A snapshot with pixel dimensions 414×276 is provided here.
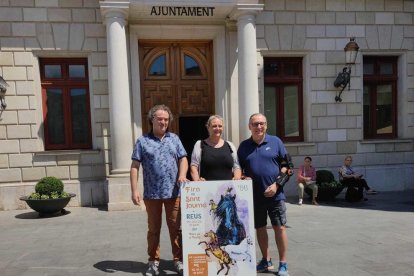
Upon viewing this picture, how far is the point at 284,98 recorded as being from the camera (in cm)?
1118

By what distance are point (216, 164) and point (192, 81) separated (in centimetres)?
665

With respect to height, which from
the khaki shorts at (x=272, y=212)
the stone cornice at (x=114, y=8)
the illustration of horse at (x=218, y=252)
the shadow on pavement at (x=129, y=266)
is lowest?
the shadow on pavement at (x=129, y=266)

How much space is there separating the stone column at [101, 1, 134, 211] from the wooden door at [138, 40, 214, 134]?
1373 mm

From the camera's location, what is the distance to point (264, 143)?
451 cm

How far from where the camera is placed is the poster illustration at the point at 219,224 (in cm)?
415

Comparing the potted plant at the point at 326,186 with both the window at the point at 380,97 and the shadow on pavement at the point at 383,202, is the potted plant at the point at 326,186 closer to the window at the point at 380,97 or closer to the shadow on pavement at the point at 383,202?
the shadow on pavement at the point at 383,202

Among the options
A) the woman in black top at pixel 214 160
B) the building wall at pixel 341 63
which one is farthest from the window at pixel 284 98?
the woman in black top at pixel 214 160

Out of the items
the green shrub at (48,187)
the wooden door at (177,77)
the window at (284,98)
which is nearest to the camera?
the green shrub at (48,187)

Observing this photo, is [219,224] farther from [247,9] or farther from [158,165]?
[247,9]

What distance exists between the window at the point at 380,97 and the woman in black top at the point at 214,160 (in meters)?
8.53

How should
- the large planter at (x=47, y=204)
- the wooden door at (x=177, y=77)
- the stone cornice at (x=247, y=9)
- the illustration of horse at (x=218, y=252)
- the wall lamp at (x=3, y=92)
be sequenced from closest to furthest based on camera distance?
the illustration of horse at (x=218, y=252)
the large planter at (x=47, y=204)
the wall lamp at (x=3, y=92)
the stone cornice at (x=247, y=9)
the wooden door at (x=177, y=77)

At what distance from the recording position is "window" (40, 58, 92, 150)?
991 cm

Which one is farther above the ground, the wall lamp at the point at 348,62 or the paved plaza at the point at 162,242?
the wall lamp at the point at 348,62

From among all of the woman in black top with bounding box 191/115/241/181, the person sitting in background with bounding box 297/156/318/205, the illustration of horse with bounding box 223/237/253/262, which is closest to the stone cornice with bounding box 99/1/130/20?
the woman in black top with bounding box 191/115/241/181
